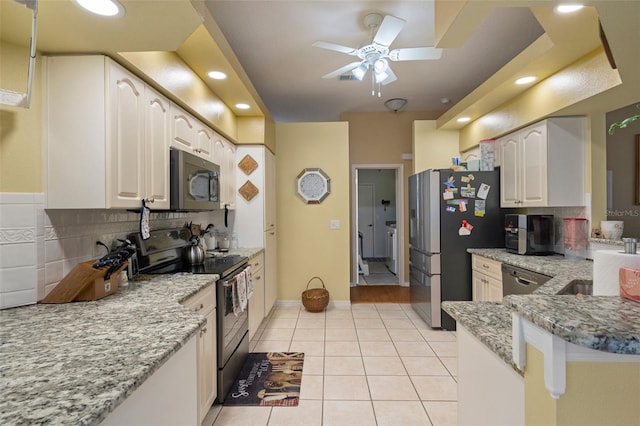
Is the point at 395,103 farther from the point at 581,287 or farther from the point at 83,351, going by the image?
the point at 83,351

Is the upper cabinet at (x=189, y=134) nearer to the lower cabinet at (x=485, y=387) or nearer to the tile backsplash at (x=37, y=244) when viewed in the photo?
the tile backsplash at (x=37, y=244)

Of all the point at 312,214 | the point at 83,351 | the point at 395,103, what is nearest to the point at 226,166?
the point at 312,214

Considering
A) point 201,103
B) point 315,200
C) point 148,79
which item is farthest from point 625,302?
point 315,200

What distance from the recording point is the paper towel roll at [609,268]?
812 mm

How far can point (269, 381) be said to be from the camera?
2311 millimetres

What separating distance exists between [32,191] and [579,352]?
6.89ft

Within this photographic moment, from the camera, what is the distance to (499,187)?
3.29m

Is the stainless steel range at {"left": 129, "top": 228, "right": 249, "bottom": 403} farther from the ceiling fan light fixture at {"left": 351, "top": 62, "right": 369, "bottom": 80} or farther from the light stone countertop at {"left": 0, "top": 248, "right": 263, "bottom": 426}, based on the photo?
the ceiling fan light fixture at {"left": 351, "top": 62, "right": 369, "bottom": 80}

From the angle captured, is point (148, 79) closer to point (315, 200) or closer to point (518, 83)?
point (315, 200)

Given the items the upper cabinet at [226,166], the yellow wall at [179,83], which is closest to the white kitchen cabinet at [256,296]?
the upper cabinet at [226,166]

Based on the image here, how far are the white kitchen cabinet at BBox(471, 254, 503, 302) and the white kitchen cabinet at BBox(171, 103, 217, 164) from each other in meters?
2.85

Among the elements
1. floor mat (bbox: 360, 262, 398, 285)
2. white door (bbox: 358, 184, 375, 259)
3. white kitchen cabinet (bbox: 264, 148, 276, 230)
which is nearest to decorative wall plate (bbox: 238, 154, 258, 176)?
white kitchen cabinet (bbox: 264, 148, 276, 230)

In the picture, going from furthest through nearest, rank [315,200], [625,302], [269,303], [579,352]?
[315,200], [269,303], [625,302], [579,352]

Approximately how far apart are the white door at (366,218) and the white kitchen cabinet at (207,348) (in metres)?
6.17
